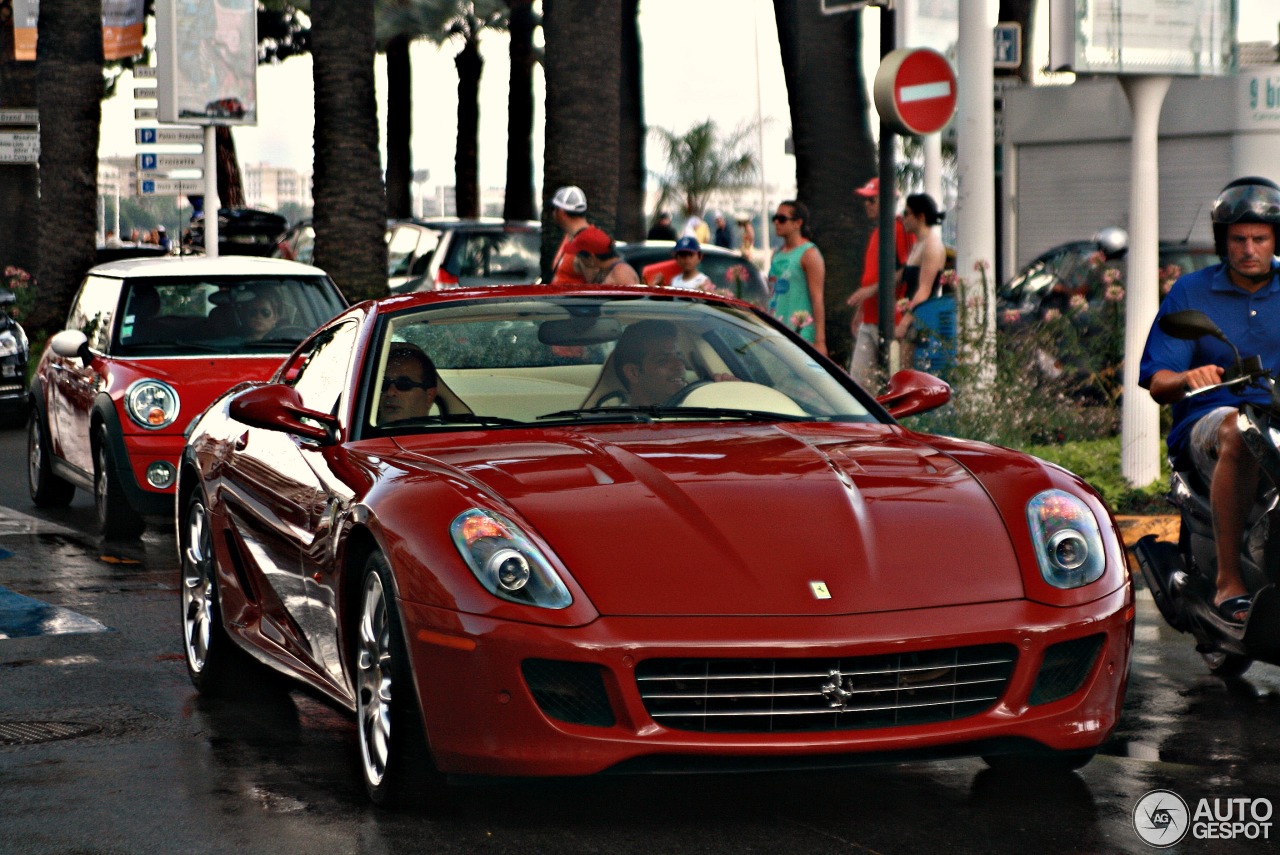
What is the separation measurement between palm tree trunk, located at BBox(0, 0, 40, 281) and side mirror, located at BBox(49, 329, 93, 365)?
17826 millimetres

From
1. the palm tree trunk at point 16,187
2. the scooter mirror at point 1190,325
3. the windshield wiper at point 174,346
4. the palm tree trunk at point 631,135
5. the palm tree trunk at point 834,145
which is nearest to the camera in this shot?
the scooter mirror at point 1190,325

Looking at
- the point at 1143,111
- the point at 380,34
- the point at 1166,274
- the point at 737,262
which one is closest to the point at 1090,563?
the point at 1143,111

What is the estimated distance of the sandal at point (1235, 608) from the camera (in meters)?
6.59

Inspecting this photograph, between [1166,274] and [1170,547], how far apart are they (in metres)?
7.14

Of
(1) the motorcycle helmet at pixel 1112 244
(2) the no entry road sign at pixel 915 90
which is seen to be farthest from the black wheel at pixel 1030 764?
(1) the motorcycle helmet at pixel 1112 244

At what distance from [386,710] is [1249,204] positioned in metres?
3.45

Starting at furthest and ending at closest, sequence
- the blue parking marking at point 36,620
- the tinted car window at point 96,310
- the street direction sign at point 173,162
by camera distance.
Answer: the street direction sign at point 173,162, the tinted car window at point 96,310, the blue parking marking at point 36,620

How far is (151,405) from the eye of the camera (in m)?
11.2

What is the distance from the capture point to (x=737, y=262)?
67.9ft

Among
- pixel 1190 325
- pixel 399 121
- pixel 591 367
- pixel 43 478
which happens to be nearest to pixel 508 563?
pixel 591 367

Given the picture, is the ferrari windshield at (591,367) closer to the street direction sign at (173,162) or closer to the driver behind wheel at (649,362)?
the driver behind wheel at (649,362)

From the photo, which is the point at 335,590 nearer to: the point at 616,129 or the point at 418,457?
the point at 418,457

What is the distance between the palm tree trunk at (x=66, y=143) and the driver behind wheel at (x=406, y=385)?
19476mm

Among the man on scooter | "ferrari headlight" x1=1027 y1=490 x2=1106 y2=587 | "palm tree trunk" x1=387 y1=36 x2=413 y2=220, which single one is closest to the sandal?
the man on scooter
